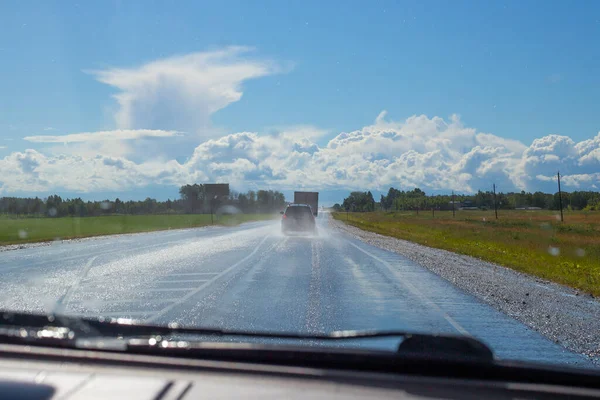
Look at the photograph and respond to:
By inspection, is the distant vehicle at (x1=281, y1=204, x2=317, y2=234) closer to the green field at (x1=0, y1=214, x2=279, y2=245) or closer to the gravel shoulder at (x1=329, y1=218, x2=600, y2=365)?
the green field at (x1=0, y1=214, x2=279, y2=245)

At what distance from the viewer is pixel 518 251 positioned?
88.1ft

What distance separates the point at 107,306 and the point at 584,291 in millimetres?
9961

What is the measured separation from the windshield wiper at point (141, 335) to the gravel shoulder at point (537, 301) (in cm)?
441

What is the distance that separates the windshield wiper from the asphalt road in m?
1.21

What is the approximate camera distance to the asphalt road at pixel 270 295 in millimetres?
8087

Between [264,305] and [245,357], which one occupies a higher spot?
[245,357]

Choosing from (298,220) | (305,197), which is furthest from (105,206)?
(298,220)

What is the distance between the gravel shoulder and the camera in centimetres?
799

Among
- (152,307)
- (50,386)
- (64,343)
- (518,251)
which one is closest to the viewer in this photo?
(50,386)

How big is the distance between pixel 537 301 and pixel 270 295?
4.82m

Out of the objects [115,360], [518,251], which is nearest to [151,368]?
[115,360]

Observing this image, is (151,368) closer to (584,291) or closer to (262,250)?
(584,291)

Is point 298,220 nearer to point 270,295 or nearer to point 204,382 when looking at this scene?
point 270,295

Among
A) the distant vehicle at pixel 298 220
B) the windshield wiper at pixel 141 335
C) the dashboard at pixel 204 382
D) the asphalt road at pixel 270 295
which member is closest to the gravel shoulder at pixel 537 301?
the asphalt road at pixel 270 295
